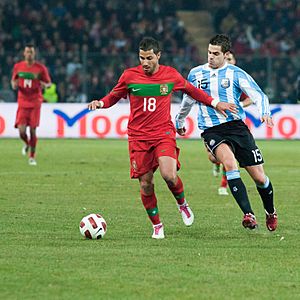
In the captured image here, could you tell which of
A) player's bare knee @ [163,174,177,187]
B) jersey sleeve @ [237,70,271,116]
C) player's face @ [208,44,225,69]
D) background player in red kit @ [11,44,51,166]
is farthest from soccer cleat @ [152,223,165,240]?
background player in red kit @ [11,44,51,166]

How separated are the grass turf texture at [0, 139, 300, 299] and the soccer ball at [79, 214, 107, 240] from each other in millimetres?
91

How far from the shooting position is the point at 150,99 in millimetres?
10250

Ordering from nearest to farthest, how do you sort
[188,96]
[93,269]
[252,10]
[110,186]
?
[93,269]
[188,96]
[110,186]
[252,10]

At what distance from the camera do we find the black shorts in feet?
34.9

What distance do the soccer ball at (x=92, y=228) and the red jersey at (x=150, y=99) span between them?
3.23ft

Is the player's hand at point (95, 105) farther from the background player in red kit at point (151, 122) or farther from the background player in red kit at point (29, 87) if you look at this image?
the background player in red kit at point (29, 87)

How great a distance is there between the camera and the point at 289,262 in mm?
8500

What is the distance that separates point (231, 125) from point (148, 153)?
1.11 m

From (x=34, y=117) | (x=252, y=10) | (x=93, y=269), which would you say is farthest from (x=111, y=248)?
(x=252, y=10)

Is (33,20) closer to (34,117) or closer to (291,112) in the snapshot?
(291,112)

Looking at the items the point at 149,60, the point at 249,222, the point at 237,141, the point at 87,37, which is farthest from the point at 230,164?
the point at 87,37

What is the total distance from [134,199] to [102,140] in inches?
588

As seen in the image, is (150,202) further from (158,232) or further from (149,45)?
(149,45)

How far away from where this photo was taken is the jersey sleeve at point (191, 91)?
10328 mm
